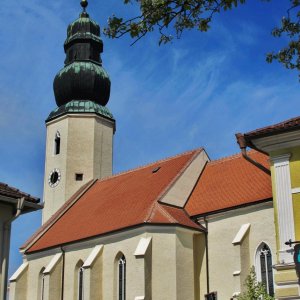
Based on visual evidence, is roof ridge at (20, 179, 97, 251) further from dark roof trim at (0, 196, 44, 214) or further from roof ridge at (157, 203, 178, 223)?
dark roof trim at (0, 196, 44, 214)

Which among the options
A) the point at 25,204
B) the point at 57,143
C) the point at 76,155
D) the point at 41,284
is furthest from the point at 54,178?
the point at 25,204

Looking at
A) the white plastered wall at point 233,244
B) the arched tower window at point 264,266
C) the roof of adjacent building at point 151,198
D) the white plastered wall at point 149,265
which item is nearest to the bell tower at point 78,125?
the roof of adjacent building at point 151,198

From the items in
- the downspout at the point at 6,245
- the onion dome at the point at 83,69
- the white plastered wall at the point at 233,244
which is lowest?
the downspout at the point at 6,245

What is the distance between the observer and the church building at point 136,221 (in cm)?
2475

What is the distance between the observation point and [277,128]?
648 inches

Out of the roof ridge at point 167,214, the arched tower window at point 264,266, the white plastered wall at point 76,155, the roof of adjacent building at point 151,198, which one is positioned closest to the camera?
the arched tower window at point 264,266

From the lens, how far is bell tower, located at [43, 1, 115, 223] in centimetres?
3591

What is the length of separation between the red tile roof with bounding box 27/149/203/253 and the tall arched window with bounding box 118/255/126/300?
1511 millimetres

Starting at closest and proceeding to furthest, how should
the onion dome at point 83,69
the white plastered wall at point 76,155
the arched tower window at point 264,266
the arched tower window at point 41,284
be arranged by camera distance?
the arched tower window at point 264,266, the arched tower window at point 41,284, the white plastered wall at point 76,155, the onion dome at point 83,69

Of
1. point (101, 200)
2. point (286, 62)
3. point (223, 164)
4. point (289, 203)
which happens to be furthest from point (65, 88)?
point (286, 62)

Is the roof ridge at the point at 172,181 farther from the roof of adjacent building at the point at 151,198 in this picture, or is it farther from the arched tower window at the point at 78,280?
the arched tower window at the point at 78,280

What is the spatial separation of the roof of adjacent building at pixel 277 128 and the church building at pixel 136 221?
31cm

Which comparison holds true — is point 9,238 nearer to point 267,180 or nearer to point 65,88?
point 267,180

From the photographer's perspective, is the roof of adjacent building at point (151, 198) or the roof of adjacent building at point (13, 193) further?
the roof of adjacent building at point (151, 198)
